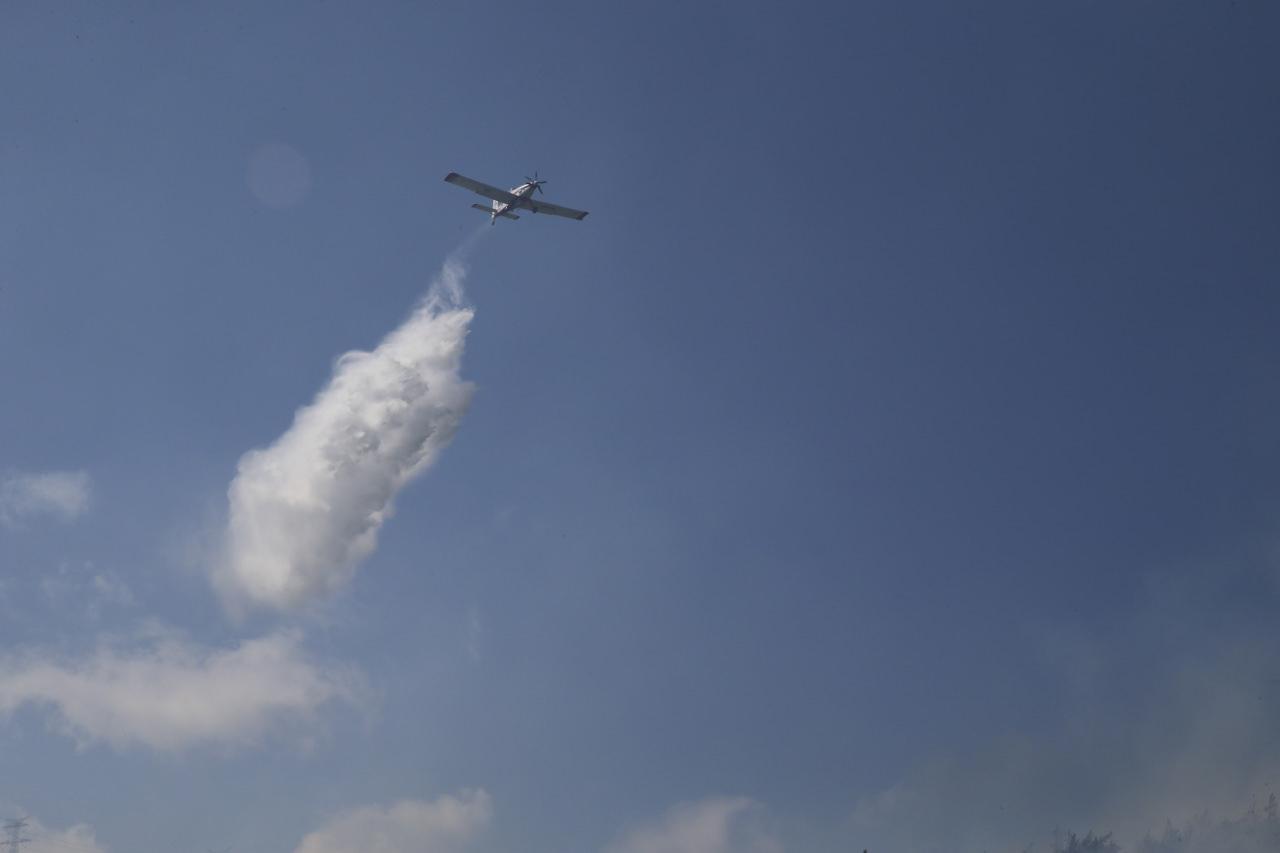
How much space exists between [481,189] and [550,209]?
12.4 m

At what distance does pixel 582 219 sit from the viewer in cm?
16425

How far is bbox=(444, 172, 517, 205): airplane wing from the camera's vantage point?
505 ft

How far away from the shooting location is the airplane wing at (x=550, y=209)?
157m

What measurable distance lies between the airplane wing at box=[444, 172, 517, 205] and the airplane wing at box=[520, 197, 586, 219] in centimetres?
252

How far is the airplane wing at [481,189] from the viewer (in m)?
154

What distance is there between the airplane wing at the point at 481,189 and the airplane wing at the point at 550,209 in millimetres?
2521

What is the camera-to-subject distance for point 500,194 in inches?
6132

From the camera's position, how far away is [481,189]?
6132 inches

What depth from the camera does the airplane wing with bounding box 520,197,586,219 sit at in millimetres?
157125

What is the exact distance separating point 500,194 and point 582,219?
52.3 ft

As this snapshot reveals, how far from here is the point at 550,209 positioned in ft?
527
